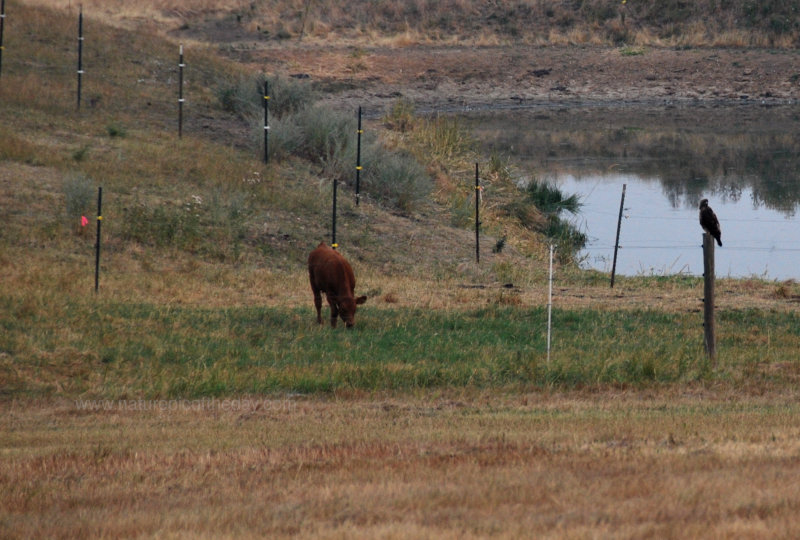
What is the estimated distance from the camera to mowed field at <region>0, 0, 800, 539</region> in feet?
25.4

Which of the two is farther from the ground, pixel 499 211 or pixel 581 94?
pixel 581 94

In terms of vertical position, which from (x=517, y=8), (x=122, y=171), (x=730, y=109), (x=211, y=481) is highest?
(x=517, y=8)

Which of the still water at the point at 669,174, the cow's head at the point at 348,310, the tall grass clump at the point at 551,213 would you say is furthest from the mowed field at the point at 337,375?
the still water at the point at 669,174

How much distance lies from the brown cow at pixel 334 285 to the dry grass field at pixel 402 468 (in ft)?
12.5

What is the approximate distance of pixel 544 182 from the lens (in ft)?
118

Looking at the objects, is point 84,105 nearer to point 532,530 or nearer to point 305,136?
point 305,136

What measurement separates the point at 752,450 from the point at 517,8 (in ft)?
193

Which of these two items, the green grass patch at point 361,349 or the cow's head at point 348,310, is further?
the cow's head at point 348,310

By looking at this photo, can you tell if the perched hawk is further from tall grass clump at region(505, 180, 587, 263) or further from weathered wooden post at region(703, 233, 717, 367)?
tall grass clump at region(505, 180, 587, 263)

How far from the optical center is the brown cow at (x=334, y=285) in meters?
16.6

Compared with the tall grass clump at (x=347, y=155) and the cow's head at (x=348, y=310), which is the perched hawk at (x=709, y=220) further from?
the tall grass clump at (x=347, y=155)

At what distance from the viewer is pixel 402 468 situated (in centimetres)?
892

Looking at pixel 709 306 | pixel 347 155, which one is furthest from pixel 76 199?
pixel 709 306

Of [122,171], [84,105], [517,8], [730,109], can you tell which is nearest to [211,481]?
[122,171]
